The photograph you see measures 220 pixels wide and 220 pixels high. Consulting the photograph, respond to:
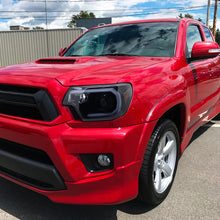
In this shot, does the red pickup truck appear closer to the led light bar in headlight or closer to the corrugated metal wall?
the led light bar in headlight

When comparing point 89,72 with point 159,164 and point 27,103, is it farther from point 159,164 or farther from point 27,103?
point 159,164

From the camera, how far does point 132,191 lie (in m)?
1.85

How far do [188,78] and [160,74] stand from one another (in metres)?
0.58

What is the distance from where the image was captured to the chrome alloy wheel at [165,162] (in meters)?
2.26

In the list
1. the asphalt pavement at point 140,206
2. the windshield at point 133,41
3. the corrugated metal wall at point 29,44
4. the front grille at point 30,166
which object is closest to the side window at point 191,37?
the windshield at point 133,41

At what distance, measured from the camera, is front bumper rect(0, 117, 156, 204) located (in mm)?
1688

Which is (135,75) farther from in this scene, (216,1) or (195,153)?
(216,1)

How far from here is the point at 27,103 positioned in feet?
5.96

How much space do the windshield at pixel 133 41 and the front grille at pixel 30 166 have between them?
156cm

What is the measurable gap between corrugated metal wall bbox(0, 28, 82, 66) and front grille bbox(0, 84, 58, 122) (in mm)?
20271

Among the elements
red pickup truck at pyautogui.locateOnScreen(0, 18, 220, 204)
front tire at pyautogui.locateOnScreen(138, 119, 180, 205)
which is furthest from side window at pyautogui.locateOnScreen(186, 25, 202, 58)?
front tire at pyautogui.locateOnScreen(138, 119, 180, 205)

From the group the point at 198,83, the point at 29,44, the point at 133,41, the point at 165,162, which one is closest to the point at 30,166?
the point at 165,162

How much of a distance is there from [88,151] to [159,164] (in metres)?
0.88

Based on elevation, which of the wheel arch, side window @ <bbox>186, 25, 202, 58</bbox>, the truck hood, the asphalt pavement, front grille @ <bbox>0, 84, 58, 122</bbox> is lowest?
the asphalt pavement
